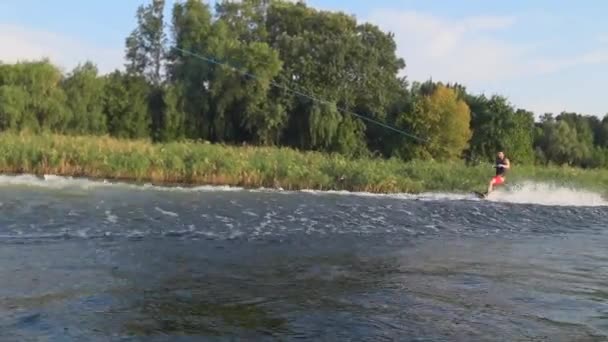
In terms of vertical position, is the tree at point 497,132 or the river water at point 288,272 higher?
the tree at point 497,132

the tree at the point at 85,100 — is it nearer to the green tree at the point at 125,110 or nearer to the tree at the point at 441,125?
the green tree at the point at 125,110

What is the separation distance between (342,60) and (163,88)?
1292 centimetres

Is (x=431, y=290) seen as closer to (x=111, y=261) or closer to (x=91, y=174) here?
(x=111, y=261)

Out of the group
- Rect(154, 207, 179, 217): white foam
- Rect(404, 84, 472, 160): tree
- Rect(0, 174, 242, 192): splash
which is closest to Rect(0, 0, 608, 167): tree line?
Rect(404, 84, 472, 160): tree

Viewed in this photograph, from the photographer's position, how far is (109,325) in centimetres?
696

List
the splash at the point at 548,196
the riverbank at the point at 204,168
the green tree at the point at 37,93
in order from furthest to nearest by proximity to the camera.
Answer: the green tree at the point at 37,93 → the riverbank at the point at 204,168 → the splash at the point at 548,196

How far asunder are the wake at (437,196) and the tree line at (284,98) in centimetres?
1943

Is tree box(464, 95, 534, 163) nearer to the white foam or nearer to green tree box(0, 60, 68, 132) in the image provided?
green tree box(0, 60, 68, 132)

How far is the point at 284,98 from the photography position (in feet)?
160

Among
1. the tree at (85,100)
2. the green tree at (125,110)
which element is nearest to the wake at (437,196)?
the tree at (85,100)

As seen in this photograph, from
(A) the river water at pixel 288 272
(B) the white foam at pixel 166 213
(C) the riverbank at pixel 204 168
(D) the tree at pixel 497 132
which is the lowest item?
(A) the river water at pixel 288 272

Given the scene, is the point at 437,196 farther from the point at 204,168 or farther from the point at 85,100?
the point at 85,100

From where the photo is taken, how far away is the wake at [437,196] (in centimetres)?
2186

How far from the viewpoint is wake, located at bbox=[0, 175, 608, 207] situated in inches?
861
